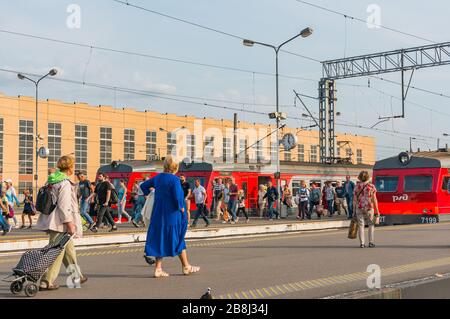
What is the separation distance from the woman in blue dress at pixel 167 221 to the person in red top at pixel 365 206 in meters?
5.96

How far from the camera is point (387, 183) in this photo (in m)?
27.2

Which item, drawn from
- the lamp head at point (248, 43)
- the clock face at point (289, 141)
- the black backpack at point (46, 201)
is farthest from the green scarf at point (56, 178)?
the clock face at point (289, 141)

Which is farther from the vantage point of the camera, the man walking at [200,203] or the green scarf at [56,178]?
the man walking at [200,203]

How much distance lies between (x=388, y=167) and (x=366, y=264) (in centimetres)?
1647

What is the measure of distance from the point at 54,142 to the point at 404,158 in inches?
2197

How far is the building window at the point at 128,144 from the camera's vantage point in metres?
84.8

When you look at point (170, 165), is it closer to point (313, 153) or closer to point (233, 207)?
point (233, 207)

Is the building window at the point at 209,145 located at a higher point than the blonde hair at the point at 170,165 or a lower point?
higher

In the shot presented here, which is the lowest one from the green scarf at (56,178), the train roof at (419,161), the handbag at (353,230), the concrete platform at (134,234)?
the concrete platform at (134,234)

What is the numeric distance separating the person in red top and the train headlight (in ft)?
40.6

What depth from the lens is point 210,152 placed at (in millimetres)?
92438

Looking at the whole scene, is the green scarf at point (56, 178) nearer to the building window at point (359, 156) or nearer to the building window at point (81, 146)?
the building window at point (81, 146)

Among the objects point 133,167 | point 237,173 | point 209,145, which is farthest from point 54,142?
point 237,173
